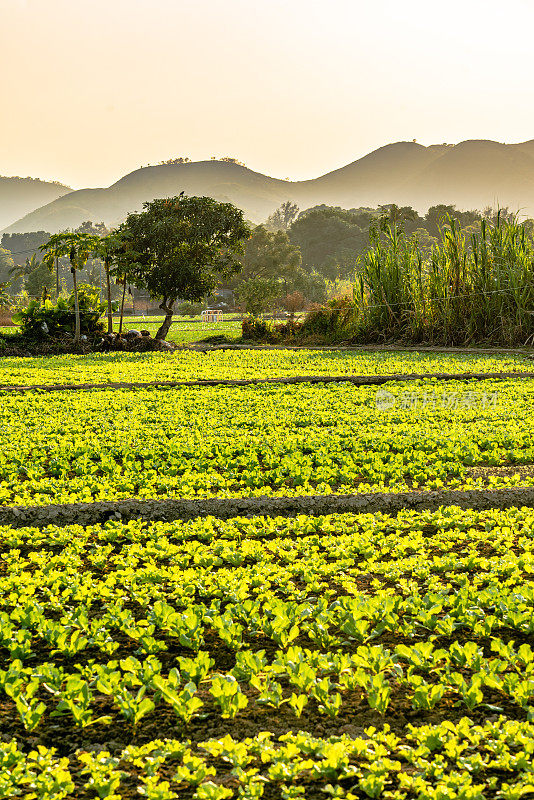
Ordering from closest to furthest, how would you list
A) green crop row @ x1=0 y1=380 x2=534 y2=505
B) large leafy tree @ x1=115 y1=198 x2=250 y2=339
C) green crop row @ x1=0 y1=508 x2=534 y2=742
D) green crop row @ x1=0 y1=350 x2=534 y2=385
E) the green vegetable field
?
the green vegetable field → green crop row @ x1=0 y1=508 x2=534 y2=742 → green crop row @ x1=0 y1=380 x2=534 y2=505 → green crop row @ x1=0 y1=350 x2=534 y2=385 → large leafy tree @ x1=115 y1=198 x2=250 y2=339

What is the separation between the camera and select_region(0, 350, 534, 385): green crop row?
44.4ft

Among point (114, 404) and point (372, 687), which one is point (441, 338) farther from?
point (372, 687)

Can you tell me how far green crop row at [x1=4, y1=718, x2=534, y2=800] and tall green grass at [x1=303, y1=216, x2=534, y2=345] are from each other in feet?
53.8

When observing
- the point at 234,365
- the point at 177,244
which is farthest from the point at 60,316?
the point at 234,365

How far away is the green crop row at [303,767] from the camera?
225cm

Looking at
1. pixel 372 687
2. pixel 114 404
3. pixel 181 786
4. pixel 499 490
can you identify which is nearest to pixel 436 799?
pixel 372 687

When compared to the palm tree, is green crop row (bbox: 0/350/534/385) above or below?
below

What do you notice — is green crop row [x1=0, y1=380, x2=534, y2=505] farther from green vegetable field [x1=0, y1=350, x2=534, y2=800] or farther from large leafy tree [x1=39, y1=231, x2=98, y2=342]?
large leafy tree [x1=39, y1=231, x2=98, y2=342]

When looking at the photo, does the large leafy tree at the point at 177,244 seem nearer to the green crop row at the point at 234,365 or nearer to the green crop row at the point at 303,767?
the green crop row at the point at 234,365

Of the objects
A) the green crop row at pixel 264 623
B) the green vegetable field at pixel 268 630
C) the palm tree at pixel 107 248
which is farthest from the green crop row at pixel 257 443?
the palm tree at pixel 107 248

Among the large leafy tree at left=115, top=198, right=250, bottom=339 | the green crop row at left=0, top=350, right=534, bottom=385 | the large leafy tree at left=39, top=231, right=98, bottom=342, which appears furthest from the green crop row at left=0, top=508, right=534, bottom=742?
the large leafy tree at left=115, top=198, right=250, bottom=339

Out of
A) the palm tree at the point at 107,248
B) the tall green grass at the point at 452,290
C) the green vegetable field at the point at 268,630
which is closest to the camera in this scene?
the green vegetable field at the point at 268,630

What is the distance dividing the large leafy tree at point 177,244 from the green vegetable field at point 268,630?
16817 millimetres

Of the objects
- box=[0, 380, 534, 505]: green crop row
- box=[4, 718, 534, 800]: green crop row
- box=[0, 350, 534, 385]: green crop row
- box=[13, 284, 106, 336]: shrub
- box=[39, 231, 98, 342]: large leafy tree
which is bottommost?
box=[4, 718, 534, 800]: green crop row
